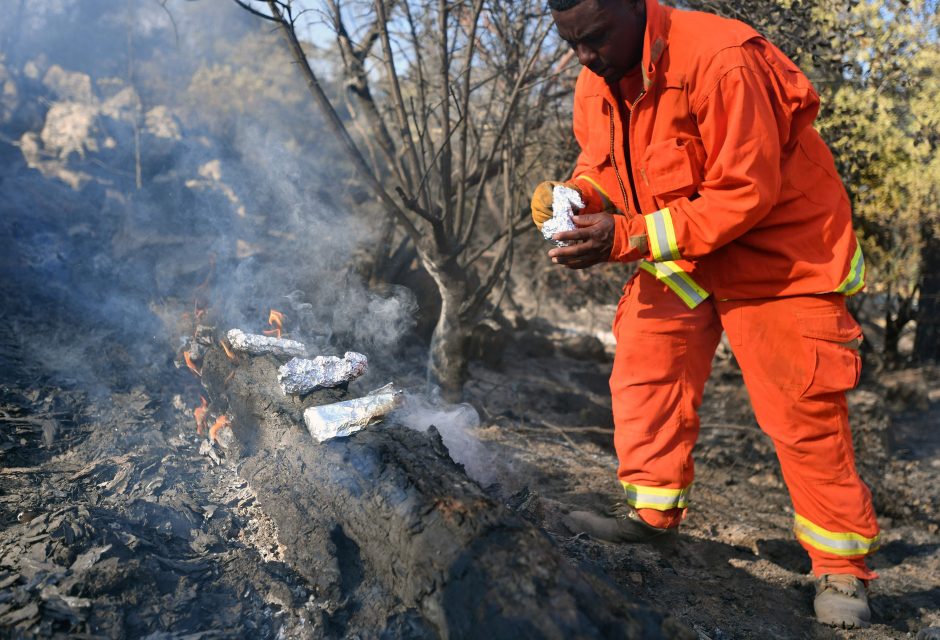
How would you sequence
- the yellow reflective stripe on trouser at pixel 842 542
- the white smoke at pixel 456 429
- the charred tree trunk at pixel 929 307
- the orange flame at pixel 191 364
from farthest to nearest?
the charred tree trunk at pixel 929 307 → the orange flame at pixel 191 364 → the white smoke at pixel 456 429 → the yellow reflective stripe on trouser at pixel 842 542

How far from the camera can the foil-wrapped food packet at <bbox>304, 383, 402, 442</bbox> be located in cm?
229

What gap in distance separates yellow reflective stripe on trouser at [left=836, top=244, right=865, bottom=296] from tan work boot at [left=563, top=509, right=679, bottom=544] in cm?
118

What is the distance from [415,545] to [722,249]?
1610 millimetres

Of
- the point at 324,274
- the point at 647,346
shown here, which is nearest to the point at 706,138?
the point at 647,346

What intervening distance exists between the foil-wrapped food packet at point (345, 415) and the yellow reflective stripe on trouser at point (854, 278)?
172 cm

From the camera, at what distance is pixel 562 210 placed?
92.4 inches

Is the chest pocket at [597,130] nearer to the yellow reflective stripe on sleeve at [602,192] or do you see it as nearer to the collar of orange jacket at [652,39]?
the yellow reflective stripe on sleeve at [602,192]

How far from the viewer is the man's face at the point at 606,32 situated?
7.09 ft

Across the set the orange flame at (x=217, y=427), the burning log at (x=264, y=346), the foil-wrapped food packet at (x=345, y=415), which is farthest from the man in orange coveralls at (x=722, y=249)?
the orange flame at (x=217, y=427)

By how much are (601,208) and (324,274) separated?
2.39m

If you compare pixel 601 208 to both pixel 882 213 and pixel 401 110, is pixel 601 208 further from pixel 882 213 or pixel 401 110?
pixel 882 213

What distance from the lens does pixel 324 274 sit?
444 cm

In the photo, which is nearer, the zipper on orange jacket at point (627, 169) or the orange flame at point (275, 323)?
the zipper on orange jacket at point (627, 169)

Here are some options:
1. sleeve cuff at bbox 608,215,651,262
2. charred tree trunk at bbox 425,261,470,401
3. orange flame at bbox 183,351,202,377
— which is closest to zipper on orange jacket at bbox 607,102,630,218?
sleeve cuff at bbox 608,215,651,262
